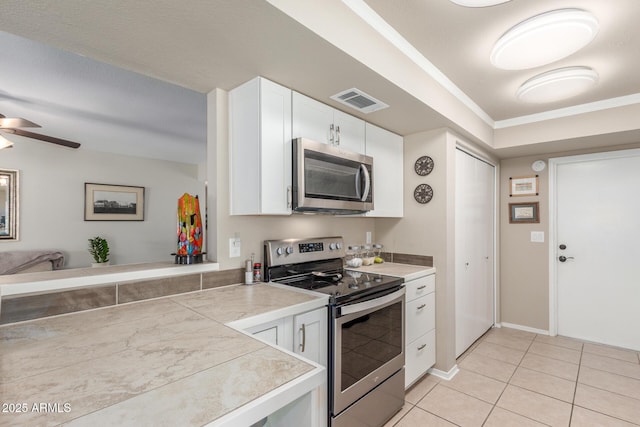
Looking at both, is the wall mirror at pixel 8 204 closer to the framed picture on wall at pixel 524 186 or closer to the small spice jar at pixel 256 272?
the small spice jar at pixel 256 272

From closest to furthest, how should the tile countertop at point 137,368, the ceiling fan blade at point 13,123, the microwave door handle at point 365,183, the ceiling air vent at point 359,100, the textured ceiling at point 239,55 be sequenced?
the tile countertop at point 137,368 → the textured ceiling at point 239,55 → the ceiling air vent at point 359,100 → the microwave door handle at point 365,183 → the ceiling fan blade at point 13,123

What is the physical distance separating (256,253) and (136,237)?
3493 mm


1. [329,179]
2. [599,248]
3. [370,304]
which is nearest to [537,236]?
[599,248]

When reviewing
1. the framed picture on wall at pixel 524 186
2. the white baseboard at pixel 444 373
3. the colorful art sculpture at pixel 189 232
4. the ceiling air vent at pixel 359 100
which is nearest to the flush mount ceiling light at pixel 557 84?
the ceiling air vent at pixel 359 100

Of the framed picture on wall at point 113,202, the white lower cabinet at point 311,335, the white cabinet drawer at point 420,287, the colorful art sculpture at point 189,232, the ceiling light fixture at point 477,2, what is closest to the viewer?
the ceiling light fixture at point 477,2

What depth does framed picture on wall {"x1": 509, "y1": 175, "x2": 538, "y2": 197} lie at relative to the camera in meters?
3.48

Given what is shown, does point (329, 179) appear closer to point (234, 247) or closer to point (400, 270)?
point (234, 247)

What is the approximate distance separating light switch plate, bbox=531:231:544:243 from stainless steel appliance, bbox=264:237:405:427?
2.34 m

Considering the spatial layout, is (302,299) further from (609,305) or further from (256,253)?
(609,305)

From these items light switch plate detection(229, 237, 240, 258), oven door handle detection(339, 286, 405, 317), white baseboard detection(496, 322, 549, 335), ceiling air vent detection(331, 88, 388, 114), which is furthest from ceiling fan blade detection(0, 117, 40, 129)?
white baseboard detection(496, 322, 549, 335)

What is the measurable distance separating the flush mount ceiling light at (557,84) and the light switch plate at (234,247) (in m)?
2.29

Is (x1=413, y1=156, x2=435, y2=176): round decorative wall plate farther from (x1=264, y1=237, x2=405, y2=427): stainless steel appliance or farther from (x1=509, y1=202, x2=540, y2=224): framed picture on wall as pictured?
(x1=509, y1=202, x2=540, y2=224): framed picture on wall

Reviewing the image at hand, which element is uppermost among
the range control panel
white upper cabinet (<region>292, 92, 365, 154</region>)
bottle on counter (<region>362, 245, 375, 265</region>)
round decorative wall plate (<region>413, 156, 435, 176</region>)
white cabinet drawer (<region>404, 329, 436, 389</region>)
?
white upper cabinet (<region>292, 92, 365, 154</region>)

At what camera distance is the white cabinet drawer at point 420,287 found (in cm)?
226
